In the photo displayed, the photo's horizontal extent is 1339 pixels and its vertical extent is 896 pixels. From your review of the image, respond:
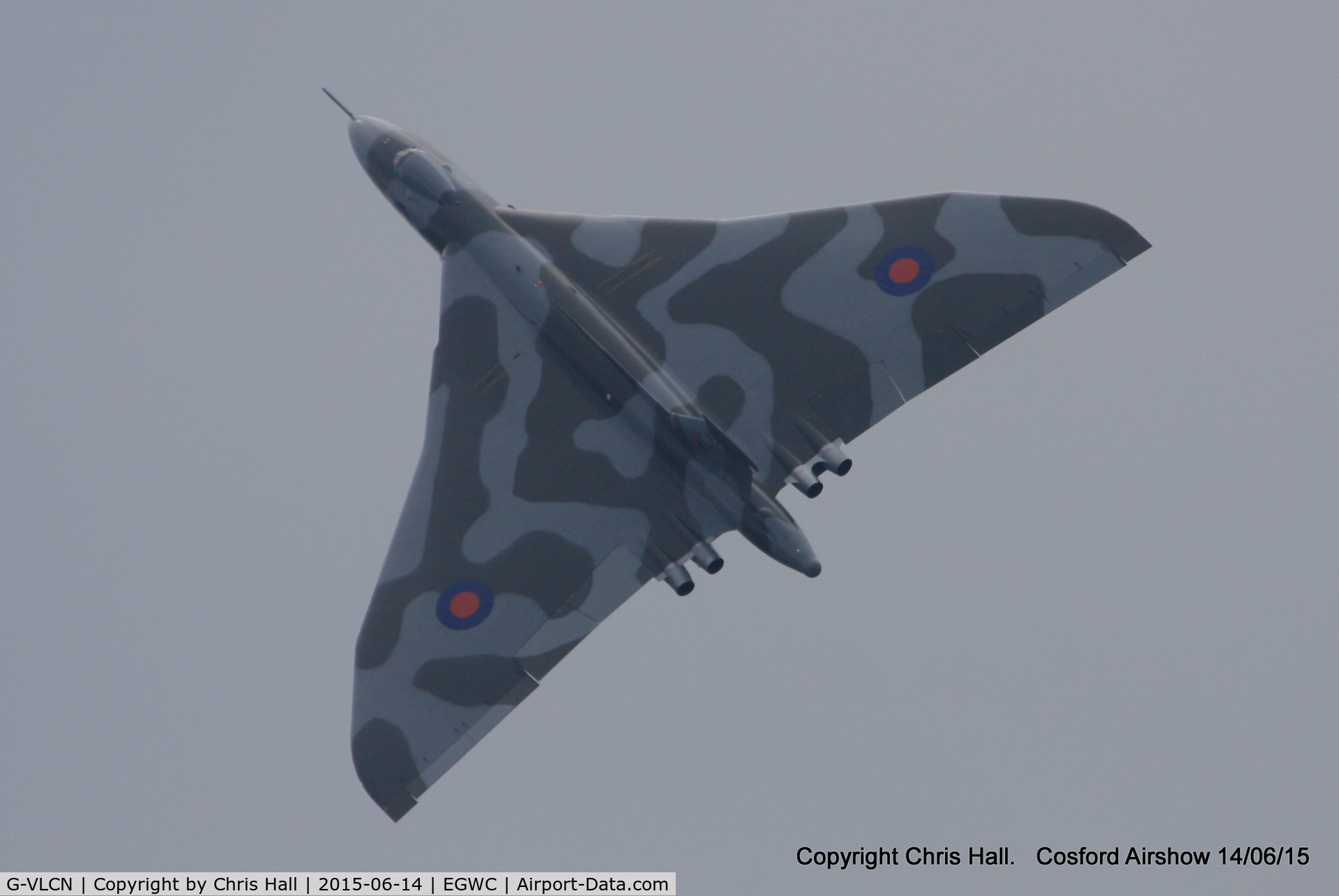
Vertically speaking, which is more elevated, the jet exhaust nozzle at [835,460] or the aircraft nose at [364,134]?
the aircraft nose at [364,134]

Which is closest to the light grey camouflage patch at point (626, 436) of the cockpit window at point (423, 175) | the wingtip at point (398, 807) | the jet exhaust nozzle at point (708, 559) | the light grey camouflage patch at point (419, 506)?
the jet exhaust nozzle at point (708, 559)

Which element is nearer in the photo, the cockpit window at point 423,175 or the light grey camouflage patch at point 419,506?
the light grey camouflage patch at point 419,506

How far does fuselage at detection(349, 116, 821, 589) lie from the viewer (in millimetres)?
30031

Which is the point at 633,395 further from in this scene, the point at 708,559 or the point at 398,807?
the point at 398,807

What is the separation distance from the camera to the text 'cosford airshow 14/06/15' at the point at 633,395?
30406mm

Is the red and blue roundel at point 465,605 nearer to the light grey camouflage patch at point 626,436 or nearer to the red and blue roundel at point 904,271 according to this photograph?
the light grey camouflage patch at point 626,436

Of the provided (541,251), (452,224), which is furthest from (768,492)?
(452,224)

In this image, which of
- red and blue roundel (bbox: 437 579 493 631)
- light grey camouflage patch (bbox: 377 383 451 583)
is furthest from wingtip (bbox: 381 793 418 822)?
light grey camouflage patch (bbox: 377 383 451 583)

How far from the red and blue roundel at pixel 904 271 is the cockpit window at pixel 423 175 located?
11.0 metres

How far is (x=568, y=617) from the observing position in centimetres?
3058

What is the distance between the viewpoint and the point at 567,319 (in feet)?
106

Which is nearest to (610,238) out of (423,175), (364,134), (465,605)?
(423,175)

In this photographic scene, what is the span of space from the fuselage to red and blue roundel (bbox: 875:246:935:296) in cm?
541

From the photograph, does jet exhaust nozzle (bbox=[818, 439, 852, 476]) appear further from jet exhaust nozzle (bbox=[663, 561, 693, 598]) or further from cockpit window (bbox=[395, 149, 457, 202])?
cockpit window (bbox=[395, 149, 457, 202])
